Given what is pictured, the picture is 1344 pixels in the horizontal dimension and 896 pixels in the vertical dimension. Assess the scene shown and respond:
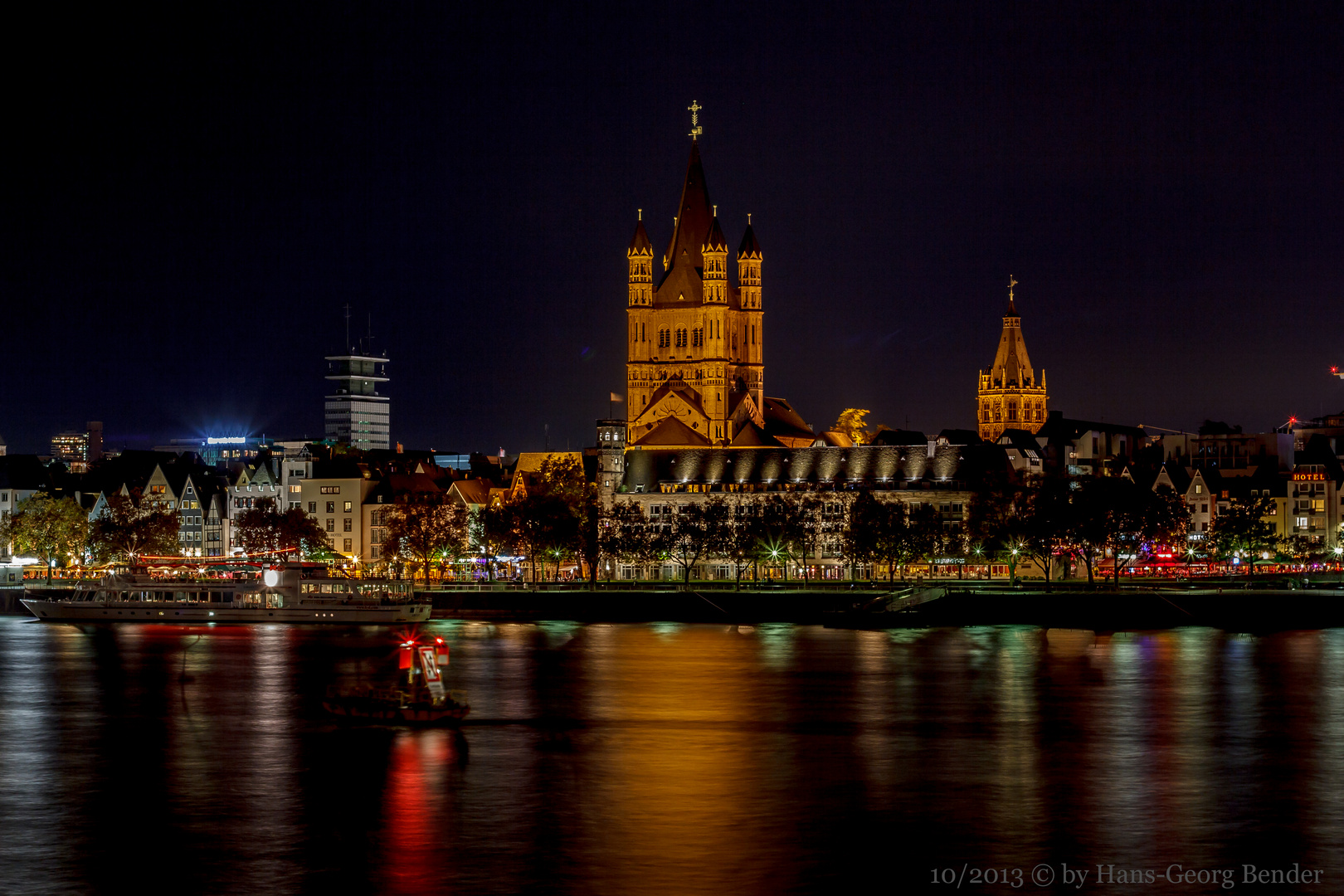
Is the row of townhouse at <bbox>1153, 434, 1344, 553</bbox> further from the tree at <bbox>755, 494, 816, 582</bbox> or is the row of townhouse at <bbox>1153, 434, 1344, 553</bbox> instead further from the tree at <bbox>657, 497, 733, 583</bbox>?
the tree at <bbox>657, 497, 733, 583</bbox>

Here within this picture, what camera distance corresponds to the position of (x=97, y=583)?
13212 centimetres

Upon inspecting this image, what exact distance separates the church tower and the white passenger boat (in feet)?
208

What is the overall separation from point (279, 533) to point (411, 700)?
310ft

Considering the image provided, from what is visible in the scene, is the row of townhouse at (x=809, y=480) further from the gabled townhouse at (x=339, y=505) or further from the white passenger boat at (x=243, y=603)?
the white passenger boat at (x=243, y=603)

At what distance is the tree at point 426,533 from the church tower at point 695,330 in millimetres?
32031

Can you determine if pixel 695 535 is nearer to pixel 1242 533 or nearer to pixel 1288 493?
pixel 1242 533

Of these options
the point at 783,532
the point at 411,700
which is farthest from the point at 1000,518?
the point at 411,700

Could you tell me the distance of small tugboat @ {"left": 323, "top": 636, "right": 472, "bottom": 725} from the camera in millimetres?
60375

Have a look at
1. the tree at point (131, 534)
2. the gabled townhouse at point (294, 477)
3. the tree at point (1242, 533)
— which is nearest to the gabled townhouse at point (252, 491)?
the gabled townhouse at point (294, 477)

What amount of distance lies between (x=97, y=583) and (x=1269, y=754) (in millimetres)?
98720

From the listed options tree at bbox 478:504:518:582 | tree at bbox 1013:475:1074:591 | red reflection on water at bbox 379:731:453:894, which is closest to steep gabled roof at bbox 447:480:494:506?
tree at bbox 478:504:518:582

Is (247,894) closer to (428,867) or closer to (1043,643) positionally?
(428,867)

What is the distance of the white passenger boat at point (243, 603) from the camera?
376ft

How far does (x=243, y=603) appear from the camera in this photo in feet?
389
